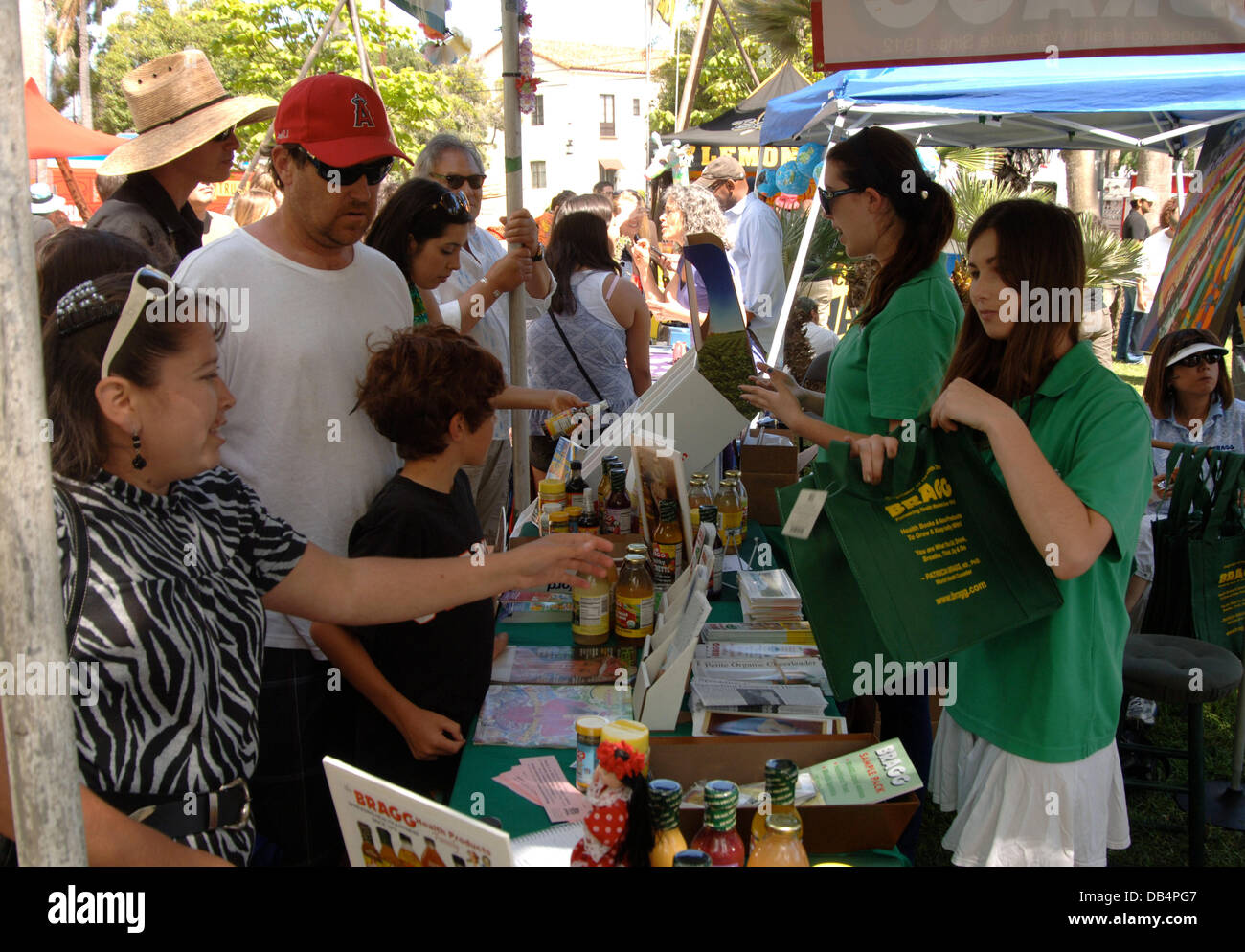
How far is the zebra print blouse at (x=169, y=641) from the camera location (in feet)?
4.61

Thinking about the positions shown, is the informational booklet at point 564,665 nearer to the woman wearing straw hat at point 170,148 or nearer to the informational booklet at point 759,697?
the informational booklet at point 759,697

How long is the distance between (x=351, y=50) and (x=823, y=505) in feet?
65.1

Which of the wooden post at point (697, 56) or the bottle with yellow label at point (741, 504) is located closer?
the bottle with yellow label at point (741, 504)

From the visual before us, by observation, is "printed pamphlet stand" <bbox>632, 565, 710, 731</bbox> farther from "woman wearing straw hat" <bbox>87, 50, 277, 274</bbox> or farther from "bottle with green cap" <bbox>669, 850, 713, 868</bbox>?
"woman wearing straw hat" <bbox>87, 50, 277, 274</bbox>

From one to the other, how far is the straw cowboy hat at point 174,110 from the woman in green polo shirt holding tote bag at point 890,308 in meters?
2.02

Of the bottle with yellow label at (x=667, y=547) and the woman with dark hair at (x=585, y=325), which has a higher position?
the woman with dark hair at (x=585, y=325)

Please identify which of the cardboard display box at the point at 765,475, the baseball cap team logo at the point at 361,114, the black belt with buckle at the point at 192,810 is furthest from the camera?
the cardboard display box at the point at 765,475

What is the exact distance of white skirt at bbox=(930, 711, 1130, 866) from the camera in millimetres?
1935

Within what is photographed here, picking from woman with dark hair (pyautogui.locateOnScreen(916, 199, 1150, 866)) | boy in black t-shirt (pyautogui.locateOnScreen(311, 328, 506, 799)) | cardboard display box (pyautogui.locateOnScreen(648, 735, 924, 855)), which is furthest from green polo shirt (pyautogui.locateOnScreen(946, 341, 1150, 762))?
boy in black t-shirt (pyautogui.locateOnScreen(311, 328, 506, 799))

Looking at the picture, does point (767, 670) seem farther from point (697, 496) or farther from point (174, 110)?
point (174, 110)

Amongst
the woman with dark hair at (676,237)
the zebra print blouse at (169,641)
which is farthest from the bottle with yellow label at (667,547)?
the woman with dark hair at (676,237)

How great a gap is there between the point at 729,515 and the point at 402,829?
7.30 ft

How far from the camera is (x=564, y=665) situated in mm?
2498

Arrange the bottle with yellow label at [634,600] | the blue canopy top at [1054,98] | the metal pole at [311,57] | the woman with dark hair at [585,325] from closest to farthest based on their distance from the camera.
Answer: the bottle with yellow label at [634,600], the metal pole at [311,57], the woman with dark hair at [585,325], the blue canopy top at [1054,98]
